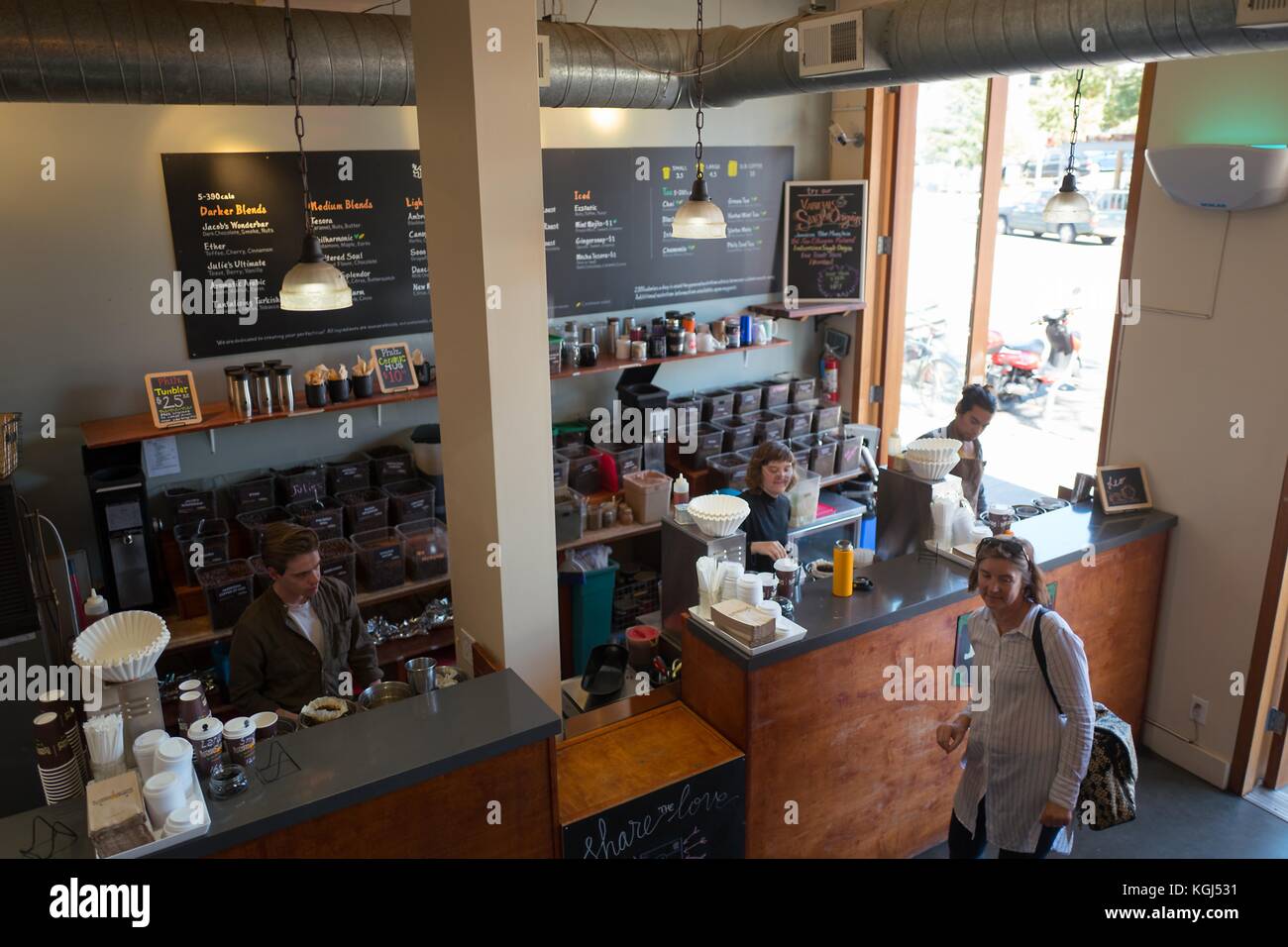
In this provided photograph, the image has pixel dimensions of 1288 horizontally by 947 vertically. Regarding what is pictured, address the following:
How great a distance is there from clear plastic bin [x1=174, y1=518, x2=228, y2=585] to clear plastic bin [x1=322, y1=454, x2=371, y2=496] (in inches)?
23.9

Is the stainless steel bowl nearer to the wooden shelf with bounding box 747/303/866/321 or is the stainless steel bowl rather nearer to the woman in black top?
the woman in black top

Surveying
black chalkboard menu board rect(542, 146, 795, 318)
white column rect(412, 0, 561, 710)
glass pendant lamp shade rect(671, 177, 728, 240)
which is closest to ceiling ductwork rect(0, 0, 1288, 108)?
white column rect(412, 0, 561, 710)

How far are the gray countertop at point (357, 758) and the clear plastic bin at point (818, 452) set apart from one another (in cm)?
353

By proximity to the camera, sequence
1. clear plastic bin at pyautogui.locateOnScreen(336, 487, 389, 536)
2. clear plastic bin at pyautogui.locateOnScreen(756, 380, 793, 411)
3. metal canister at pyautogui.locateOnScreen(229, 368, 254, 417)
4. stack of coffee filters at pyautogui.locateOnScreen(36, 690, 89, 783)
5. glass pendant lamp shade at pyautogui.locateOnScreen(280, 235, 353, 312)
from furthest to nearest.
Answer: clear plastic bin at pyautogui.locateOnScreen(756, 380, 793, 411) → clear plastic bin at pyautogui.locateOnScreen(336, 487, 389, 536) → metal canister at pyautogui.locateOnScreen(229, 368, 254, 417) → glass pendant lamp shade at pyautogui.locateOnScreen(280, 235, 353, 312) → stack of coffee filters at pyautogui.locateOnScreen(36, 690, 89, 783)

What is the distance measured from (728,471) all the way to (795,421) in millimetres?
673

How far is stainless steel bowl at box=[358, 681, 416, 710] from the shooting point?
2980 millimetres

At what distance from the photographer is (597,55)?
4633 mm

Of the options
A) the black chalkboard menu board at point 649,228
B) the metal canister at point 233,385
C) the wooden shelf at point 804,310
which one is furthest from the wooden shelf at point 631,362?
the metal canister at point 233,385

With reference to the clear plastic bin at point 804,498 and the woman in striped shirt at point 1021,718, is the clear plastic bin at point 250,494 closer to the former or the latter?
the clear plastic bin at point 804,498

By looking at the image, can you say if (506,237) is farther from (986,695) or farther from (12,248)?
(12,248)

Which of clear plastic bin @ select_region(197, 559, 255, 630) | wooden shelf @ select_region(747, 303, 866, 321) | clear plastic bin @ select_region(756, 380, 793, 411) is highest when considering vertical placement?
wooden shelf @ select_region(747, 303, 866, 321)

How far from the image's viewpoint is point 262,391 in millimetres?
4684
